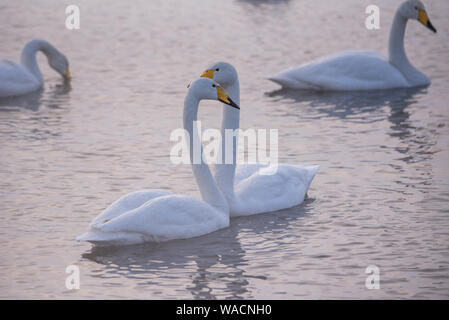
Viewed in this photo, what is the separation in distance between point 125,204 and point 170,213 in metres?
0.41

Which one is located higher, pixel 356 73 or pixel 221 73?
pixel 356 73

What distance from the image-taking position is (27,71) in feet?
52.7

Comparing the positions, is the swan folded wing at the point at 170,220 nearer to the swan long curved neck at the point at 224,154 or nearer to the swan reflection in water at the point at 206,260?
the swan reflection in water at the point at 206,260

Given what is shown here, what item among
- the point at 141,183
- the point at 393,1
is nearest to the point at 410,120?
the point at 141,183

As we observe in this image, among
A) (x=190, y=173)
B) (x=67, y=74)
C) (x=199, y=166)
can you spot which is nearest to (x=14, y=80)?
(x=67, y=74)

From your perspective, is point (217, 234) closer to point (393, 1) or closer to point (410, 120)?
point (410, 120)

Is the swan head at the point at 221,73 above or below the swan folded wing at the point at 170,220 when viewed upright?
above

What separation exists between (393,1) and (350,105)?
1030 cm

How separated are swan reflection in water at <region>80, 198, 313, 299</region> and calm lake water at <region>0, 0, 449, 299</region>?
0.8 inches

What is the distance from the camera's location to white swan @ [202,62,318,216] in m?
9.56

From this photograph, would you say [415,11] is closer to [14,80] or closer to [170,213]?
[14,80]

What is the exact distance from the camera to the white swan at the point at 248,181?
31.4ft

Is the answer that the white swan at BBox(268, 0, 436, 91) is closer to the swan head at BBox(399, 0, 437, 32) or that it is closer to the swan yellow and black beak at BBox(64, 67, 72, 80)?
the swan head at BBox(399, 0, 437, 32)

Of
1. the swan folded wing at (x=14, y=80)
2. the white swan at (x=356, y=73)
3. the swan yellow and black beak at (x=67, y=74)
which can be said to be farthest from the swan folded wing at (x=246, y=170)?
the swan yellow and black beak at (x=67, y=74)
